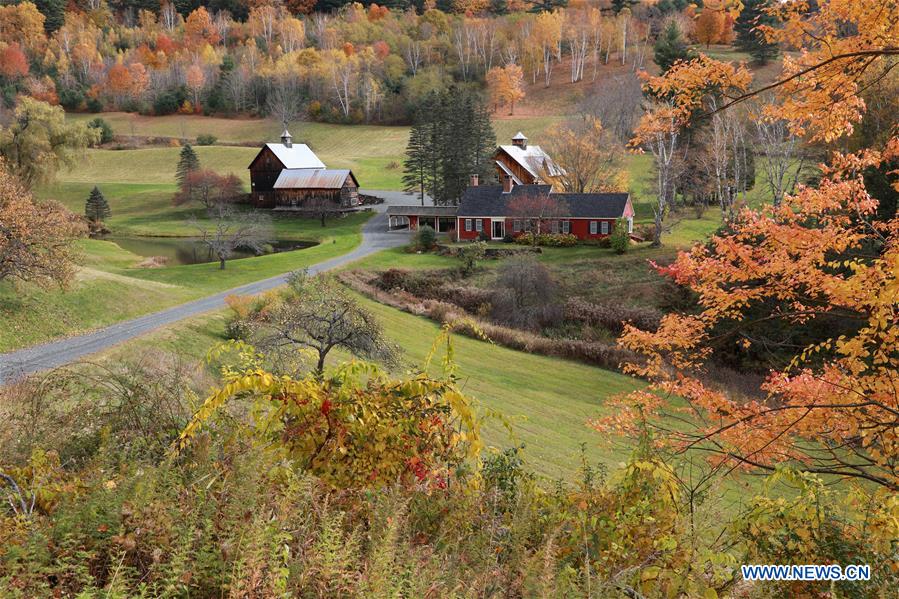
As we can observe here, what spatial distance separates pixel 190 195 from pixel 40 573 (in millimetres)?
74112

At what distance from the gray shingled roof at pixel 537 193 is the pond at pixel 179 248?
1393cm

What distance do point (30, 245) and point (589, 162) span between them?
4505 centimetres

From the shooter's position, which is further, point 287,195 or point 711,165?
point 287,195

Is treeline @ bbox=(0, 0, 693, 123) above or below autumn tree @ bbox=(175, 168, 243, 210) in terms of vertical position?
above

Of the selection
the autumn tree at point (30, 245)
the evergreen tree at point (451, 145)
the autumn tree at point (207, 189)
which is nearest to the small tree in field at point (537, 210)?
the evergreen tree at point (451, 145)

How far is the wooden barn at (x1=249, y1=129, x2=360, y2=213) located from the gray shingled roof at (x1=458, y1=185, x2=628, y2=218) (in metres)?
16.5

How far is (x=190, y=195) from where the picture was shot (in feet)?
234

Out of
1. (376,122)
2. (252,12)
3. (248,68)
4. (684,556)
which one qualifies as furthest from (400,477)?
(252,12)

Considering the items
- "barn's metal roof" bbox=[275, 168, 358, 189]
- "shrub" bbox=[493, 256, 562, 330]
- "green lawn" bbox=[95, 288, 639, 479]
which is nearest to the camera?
"green lawn" bbox=[95, 288, 639, 479]

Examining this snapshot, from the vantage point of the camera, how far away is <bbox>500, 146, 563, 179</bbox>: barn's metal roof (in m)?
61.1

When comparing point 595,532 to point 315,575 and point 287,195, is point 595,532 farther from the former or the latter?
point 287,195

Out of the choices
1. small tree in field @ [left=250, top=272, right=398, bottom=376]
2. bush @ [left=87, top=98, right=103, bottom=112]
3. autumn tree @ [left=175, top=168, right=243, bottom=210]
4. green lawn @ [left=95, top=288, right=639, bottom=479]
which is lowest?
green lawn @ [left=95, top=288, right=639, bottom=479]

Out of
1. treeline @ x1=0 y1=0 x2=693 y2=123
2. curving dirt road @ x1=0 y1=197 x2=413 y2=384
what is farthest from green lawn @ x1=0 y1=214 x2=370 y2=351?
treeline @ x1=0 y1=0 x2=693 y2=123

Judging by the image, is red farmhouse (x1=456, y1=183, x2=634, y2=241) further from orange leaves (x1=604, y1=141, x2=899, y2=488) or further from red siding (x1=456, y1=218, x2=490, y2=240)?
orange leaves (x1=604, y1=141, x2=899, y2=488)
